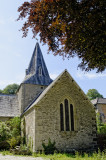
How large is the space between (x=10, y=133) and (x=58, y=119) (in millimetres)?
5902

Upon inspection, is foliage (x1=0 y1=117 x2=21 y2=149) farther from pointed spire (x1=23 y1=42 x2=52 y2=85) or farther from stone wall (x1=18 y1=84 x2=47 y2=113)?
pointed spire (x1=23 y1=42 x2=52 y2=85)

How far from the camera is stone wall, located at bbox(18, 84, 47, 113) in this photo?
19.6 metres

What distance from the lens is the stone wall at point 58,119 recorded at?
506 inches

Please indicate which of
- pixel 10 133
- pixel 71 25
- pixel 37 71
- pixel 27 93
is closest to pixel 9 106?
pixel 27 93

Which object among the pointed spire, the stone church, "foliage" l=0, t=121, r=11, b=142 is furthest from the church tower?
the stone church

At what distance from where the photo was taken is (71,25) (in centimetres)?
621

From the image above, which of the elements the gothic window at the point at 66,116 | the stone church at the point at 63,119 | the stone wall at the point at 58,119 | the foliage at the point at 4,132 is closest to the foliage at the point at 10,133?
the foliage at the point at 4,132

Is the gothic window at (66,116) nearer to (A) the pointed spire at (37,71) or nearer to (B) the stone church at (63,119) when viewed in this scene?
(B) the stone church at (63,119)

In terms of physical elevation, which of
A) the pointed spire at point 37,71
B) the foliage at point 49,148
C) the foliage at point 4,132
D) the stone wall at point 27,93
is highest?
the pointed spire at point 37,71

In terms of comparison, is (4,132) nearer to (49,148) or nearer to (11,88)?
(49,148)

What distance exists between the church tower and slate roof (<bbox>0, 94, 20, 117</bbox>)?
93cm

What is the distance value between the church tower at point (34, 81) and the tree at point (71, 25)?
1304cm

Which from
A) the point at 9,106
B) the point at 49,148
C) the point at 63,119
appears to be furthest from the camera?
the point at 9,106

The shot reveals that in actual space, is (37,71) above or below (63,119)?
above
